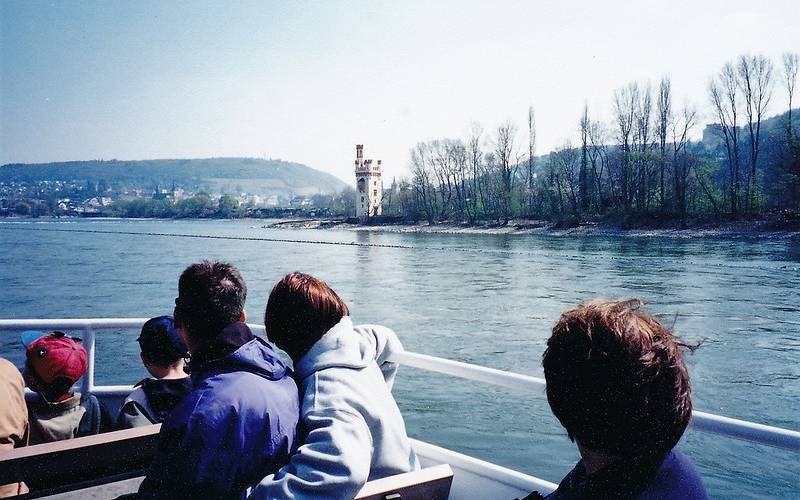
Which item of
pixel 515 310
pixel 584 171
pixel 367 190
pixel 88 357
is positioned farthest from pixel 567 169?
pixel 88 357

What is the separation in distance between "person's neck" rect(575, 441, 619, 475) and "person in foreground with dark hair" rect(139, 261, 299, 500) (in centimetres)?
80

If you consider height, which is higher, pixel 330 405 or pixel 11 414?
pixel 330 405

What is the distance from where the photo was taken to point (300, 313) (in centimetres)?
193

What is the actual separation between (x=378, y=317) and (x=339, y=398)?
55.1 ft

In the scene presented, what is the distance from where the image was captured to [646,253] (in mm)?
37406

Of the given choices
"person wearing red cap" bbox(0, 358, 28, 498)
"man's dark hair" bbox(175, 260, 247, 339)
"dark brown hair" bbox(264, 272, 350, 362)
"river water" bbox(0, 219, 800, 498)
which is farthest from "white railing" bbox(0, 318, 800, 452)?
"person wearing red cap" bbox(0, 358, 28, 498)

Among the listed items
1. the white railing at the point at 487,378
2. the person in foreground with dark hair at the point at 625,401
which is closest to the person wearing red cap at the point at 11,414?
the white railing at the point at 487,378

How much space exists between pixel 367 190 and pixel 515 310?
102m

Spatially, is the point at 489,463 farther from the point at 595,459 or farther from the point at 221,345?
the point at 595,459

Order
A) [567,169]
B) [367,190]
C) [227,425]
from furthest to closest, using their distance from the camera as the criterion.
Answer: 1. [367,190]
2. [567,169]
3. [227,425]

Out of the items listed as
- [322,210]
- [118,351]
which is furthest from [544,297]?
[322,210]

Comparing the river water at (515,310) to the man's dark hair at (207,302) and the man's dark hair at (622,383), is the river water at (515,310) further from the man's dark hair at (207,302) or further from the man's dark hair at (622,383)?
the man's dark hair at (207,302)

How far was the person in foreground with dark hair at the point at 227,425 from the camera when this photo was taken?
1567mm

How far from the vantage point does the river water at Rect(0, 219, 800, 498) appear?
8.61 m
